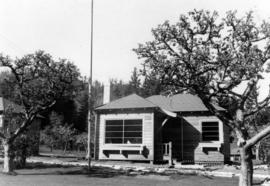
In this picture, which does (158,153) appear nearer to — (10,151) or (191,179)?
(191,179)

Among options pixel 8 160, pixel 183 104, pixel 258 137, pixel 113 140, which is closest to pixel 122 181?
pixel 258 137

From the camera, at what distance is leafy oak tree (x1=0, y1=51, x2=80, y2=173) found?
55.4 feet

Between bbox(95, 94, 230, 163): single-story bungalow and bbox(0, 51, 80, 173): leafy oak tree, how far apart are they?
6988 mm

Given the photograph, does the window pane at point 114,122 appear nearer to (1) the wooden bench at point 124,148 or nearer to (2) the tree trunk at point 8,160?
(1) the wooden bench at point 124,148

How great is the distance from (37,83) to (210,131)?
46.3 ft

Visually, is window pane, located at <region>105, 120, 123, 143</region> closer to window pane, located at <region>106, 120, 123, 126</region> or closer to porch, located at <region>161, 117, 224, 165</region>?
window pane, located at <region>106, 120, 123, 126</region>

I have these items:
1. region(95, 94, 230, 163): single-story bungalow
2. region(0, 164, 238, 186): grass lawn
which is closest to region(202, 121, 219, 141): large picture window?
region(95, 94, 230, 163): single-story bungalow

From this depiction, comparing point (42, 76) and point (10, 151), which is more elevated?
point (42, 76)

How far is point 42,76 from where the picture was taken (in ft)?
57.3

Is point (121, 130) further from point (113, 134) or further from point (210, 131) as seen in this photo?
point (210, 131)

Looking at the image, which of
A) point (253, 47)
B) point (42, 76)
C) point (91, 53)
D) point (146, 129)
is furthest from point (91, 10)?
point (253, 47)

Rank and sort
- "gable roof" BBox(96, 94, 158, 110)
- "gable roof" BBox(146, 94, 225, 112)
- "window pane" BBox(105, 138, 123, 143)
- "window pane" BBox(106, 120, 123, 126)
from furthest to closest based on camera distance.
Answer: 1. "gable roof" BBox(146, 94, 225, 112)
2. "window pane" BBox(105, 138, 123, 143)
3. "window pane" BBox(106, 120, 123, 126)
4. "gable roof" BBox(96, 94, 158, 110)

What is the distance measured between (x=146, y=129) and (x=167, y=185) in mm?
10067

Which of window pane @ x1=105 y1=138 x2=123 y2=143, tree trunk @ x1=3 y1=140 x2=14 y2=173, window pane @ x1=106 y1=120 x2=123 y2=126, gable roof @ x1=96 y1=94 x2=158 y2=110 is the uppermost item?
gable roof @ x1=96 y1=94 x2=158 y2=110
